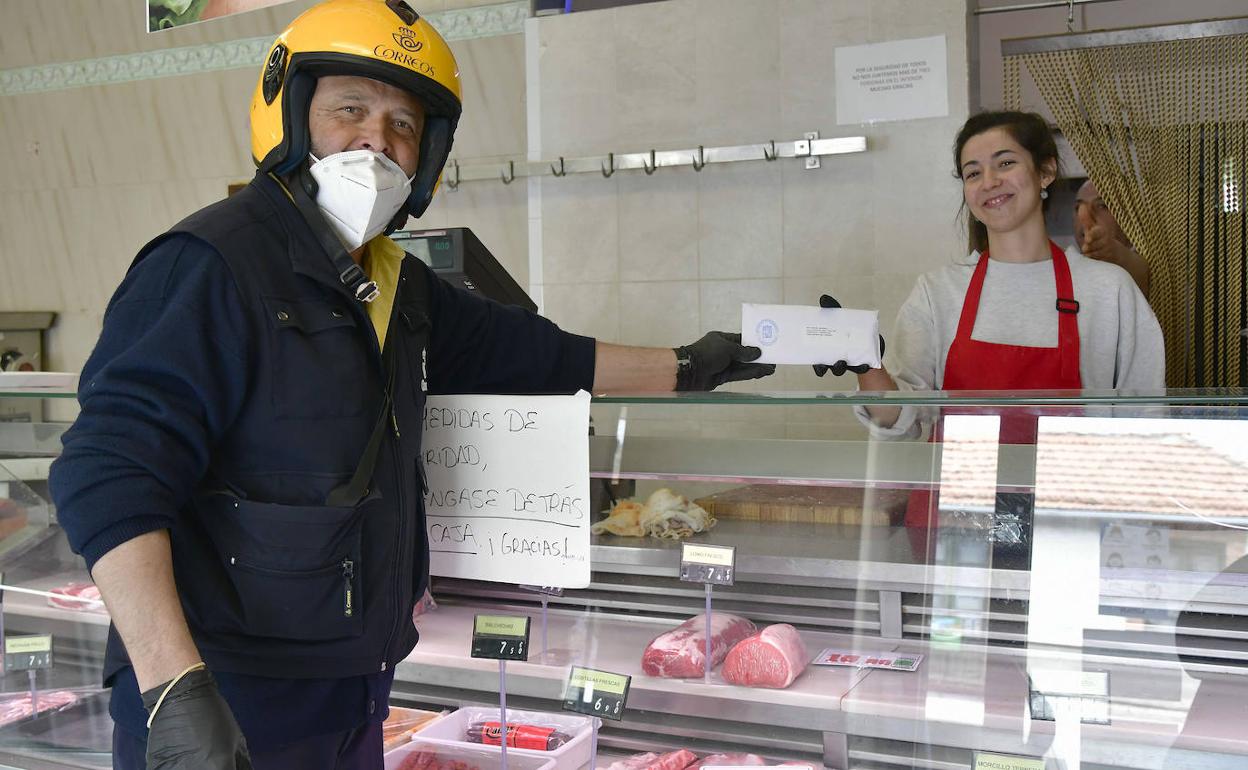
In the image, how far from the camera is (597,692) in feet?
6.18

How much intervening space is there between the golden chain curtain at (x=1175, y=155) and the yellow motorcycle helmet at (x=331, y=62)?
3.14 meters

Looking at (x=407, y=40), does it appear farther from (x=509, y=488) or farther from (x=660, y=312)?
(x=660, y=312)

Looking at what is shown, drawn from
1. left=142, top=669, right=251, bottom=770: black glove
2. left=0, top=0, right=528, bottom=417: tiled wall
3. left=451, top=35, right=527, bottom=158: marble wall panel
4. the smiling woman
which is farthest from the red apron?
left=0, top=0, right=528, bottom=417: tiled wall

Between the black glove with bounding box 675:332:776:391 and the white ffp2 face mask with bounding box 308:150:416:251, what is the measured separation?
0.65m

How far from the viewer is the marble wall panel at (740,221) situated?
4.68 meters

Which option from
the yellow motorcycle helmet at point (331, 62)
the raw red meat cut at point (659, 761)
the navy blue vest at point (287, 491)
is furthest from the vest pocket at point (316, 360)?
the raw red meat cut at point (659, 761)

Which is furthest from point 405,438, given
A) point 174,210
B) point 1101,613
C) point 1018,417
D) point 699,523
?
point 174,210

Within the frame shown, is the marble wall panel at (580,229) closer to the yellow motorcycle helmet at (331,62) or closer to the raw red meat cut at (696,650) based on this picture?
the raw red meat cut at (696,650)

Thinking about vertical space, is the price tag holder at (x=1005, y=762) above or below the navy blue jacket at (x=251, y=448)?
below

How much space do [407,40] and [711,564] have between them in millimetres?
986

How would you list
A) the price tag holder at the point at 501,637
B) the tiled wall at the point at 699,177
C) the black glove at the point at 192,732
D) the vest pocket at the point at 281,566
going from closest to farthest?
the black glove at the point at 192,732
the vest pocket at the point at 281,566
the price tag holder at the point at 501,637
the tiled wall at the point at 699,177

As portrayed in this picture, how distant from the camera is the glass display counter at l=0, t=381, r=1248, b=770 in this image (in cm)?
156

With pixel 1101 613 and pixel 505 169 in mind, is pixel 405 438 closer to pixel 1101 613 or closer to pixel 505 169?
pixel 1101 613

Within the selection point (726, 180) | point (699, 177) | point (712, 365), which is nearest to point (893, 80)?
point (726, 180)
